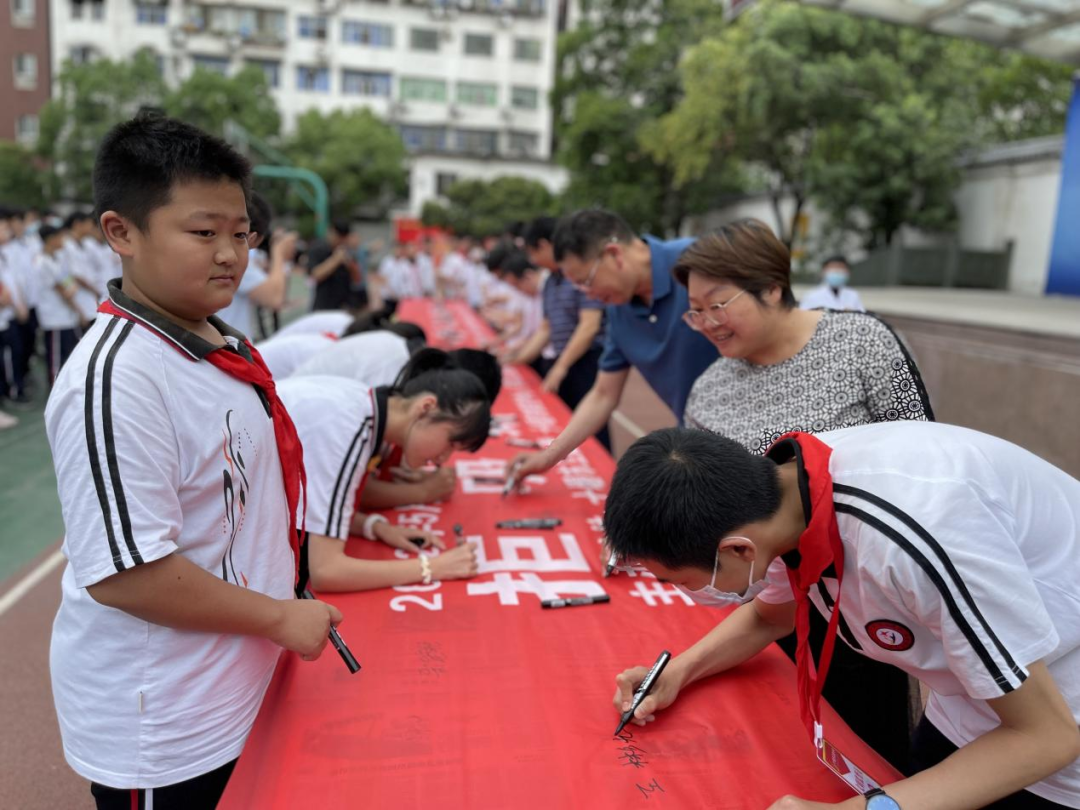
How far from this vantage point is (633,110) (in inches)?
757

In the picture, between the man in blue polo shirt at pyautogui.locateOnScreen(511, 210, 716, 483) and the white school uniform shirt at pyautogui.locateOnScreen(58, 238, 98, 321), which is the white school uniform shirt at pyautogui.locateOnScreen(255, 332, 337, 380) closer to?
the man in blue polo shirt at pyautogui.locateOnScreen(511, 210, 716, 483)

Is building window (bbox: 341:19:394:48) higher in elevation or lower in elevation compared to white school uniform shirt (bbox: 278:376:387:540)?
higher

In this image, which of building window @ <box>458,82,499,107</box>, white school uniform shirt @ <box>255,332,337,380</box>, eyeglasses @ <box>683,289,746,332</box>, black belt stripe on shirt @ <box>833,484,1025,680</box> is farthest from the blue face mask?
building window @ <box>458,82,499,107</box>

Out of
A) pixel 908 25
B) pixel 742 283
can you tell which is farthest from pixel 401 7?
pixel 742 283

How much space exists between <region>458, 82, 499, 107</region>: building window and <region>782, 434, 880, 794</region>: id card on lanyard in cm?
3432

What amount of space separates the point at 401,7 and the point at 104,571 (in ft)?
115

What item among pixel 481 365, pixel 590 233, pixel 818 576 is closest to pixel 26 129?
pixel 481 365

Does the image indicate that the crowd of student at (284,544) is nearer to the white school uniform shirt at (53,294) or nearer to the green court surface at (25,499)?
the green court surface at (25,499)

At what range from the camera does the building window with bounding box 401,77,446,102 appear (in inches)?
1276

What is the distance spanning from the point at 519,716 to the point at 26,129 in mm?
35208

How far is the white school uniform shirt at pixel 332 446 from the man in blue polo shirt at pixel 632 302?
0.75 meters

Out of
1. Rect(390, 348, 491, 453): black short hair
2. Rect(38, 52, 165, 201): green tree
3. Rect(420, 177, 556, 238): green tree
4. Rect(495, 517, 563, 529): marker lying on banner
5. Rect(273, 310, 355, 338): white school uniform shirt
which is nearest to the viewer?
Rect(390, 348, 491, 453): black short hair

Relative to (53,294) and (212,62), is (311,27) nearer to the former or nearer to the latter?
(212,62)

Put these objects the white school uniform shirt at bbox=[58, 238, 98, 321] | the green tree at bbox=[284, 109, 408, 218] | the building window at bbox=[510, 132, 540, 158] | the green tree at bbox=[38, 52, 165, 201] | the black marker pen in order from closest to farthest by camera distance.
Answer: the black marker pen, the white school uniform shirt at bbox=[58, 238, 98, 321], the green tree at bbox=[38, 52, 165, 201], the green tree at bbox=[284, 109, 408, 218], the building window at bbox=[510, 132, 540, 158]
